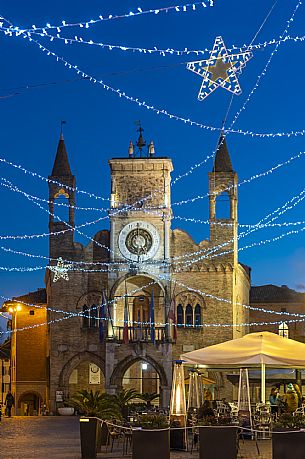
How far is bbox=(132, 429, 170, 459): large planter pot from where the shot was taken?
54.3 ft

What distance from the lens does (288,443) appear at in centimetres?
1597

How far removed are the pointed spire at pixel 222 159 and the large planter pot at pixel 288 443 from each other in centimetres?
3011

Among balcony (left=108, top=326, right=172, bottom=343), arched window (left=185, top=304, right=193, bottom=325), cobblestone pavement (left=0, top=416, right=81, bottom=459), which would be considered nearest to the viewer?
cobblestone pavement (left=0, top=416, right=81, bottom=459)

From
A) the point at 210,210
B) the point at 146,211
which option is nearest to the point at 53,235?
the point at 146,211

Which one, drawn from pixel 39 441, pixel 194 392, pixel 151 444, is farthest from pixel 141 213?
pixel 151 444

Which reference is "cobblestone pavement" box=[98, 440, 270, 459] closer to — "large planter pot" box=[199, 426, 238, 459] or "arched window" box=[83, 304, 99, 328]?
"large planter pot" box=[199, 426, 238, 459]

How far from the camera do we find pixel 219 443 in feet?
54.4

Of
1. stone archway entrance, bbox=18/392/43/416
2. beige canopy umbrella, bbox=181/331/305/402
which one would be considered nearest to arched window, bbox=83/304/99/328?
stone archway entrance, bbox=18/392/43/416

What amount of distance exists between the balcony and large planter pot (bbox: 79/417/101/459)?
2462 cm

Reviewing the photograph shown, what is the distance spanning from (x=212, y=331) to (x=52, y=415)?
8.18 meters

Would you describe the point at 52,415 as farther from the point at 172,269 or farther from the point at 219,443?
the point at 219,443

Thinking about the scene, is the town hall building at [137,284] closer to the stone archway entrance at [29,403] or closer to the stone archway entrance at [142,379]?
the stone archway entrance at [142,379]

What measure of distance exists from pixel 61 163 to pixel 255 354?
2724 cm

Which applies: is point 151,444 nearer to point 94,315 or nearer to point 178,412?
point 178,412
